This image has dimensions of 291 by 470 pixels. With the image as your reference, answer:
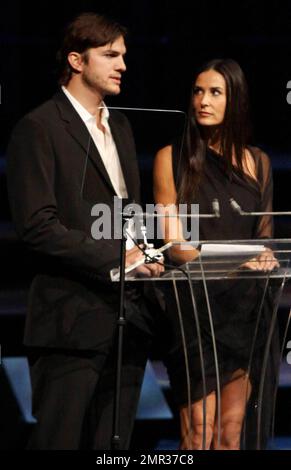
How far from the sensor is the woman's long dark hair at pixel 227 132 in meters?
3.77

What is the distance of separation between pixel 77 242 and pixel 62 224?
0.10 meters

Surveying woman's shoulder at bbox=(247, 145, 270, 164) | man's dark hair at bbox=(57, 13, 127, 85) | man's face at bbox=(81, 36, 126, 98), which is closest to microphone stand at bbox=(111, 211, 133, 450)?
man's face at bbox=(81, 36, 126, 98)

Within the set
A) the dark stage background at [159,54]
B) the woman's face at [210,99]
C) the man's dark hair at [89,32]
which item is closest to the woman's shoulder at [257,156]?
the woman's face at [210,99]

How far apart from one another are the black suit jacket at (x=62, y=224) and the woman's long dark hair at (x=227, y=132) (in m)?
0.27

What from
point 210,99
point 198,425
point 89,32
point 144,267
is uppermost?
point 89,32

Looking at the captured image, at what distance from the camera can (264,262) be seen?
127 inches

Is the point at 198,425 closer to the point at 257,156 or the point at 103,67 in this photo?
the point at 257,156

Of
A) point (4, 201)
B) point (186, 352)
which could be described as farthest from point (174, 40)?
point (186, 352)

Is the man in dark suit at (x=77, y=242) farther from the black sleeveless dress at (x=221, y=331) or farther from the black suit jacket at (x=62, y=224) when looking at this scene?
the black sleeveless dress at (x=221, y=331)

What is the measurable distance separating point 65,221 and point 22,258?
5.61 ft

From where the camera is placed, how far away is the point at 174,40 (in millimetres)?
5289

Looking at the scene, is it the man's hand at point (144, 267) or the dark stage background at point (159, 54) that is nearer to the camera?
the man's hand at point (144, 267)

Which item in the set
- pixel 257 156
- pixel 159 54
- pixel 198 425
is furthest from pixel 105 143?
pixel 159 54

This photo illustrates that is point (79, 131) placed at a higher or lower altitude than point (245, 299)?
higher
